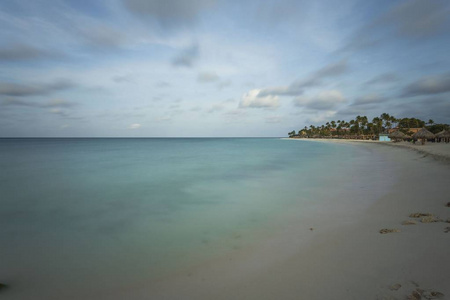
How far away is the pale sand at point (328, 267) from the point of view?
3057mm

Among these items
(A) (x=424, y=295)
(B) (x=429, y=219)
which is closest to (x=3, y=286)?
(A) (x=424, y=295)

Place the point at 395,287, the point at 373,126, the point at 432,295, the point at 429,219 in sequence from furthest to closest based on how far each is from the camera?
the point at 373,126
the point at 429,219
the point at 395,287
the point at 432,295

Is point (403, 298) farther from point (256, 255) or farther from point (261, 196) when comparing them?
point (261, 196)

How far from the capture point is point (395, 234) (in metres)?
4.66

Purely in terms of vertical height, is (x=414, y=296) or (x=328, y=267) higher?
(x=414, y=296)

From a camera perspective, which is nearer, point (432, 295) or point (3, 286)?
point (432, 295)

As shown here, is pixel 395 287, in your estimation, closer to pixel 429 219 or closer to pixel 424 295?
pixel 424 295

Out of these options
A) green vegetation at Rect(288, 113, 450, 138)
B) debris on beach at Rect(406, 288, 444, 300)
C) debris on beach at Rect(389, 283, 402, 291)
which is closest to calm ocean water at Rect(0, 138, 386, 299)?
debris on beach at Rect(389, 283, 402, 291)

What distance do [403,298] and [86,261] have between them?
5.36m

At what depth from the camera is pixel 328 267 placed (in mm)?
3621

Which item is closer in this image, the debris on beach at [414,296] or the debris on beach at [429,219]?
the debris on beach at [414,296]

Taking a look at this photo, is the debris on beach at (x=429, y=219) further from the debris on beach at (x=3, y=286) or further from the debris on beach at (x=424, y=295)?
the debris on beach at (x=3, y=286)

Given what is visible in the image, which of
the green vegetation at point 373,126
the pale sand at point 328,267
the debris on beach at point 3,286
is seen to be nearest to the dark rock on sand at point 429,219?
the pale sand at point 328,267

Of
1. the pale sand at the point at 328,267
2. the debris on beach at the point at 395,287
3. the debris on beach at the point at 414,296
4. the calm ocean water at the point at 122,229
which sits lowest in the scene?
the calm ocean water at the point at 122,229
